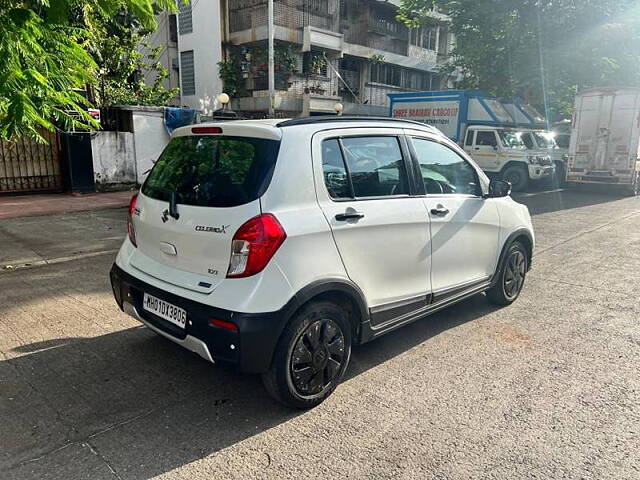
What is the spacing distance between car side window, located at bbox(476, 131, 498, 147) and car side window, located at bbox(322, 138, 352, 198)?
1381 cm

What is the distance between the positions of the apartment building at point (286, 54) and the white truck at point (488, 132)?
5.39 metres

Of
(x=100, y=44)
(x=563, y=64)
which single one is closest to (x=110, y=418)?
(x=100, y=44)

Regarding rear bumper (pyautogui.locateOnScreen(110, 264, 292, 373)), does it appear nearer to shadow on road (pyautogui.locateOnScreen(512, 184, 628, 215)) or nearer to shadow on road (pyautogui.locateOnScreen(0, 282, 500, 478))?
shadow on road (pyautogui.locateOnScreen(0, 282, 500, 478))

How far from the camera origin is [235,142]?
3.12 m

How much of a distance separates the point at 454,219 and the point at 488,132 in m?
13.1

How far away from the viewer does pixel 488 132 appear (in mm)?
15938

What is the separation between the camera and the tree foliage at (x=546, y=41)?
16.3m

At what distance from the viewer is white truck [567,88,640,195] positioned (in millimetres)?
14727

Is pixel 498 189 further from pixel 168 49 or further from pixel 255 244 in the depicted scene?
pixel 168 49

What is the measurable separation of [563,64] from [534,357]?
16.3 metres

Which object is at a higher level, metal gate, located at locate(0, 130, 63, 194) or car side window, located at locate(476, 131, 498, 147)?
car side window, located at locate(476, 131, 498, 147)

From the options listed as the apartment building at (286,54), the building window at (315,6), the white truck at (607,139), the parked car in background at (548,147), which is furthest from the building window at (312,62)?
the white truck at (607,139)

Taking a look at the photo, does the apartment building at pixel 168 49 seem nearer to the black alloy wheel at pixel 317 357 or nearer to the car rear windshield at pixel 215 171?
the car rear windshield at pixel 215 171

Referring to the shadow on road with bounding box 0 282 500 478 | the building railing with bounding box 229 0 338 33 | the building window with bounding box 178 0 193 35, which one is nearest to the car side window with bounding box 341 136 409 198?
the shadow on road with bounding box 0 282 500 478
